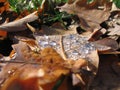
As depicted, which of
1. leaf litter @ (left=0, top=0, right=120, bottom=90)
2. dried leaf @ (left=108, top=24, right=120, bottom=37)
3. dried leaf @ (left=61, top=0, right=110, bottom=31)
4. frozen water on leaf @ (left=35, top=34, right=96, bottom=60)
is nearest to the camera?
leaf litter @ (left=0, top=0, right=120, bottom=90)

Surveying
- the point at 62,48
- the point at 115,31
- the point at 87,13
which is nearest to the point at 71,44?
the point at 62,48

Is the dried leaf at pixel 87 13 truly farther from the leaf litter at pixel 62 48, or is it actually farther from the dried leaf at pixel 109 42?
the dried leaf at pixel 109 42

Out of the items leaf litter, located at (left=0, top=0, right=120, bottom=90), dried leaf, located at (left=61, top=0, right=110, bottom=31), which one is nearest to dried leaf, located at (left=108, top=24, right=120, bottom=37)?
leaf litter, located at (left=0, top=0, right=120, bottom=90)

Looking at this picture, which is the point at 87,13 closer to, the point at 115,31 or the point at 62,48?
the point at 115,31

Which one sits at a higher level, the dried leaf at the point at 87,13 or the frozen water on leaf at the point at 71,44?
the dried leaf at the point at 87,13

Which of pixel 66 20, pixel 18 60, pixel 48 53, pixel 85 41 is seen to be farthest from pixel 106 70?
pixel 66 20

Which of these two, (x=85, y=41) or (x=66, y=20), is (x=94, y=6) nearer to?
(x=66, y=20)

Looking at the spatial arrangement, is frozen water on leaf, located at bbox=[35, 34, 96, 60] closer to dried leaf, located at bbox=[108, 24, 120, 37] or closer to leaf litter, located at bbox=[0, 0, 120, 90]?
leaf litter, located at bbox=[0, 0, 120, 90]

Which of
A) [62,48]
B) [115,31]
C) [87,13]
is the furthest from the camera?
[87,13]

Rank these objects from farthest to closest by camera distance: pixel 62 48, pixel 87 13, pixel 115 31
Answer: pixel 87 13 < pixel 115 31 < pixel 62 48

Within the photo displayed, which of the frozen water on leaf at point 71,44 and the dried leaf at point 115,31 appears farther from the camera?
the dried leaf at point 115,31

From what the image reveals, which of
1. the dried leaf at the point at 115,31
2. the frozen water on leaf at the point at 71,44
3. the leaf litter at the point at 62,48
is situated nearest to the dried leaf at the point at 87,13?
the leaf litter at the point at 62,48
